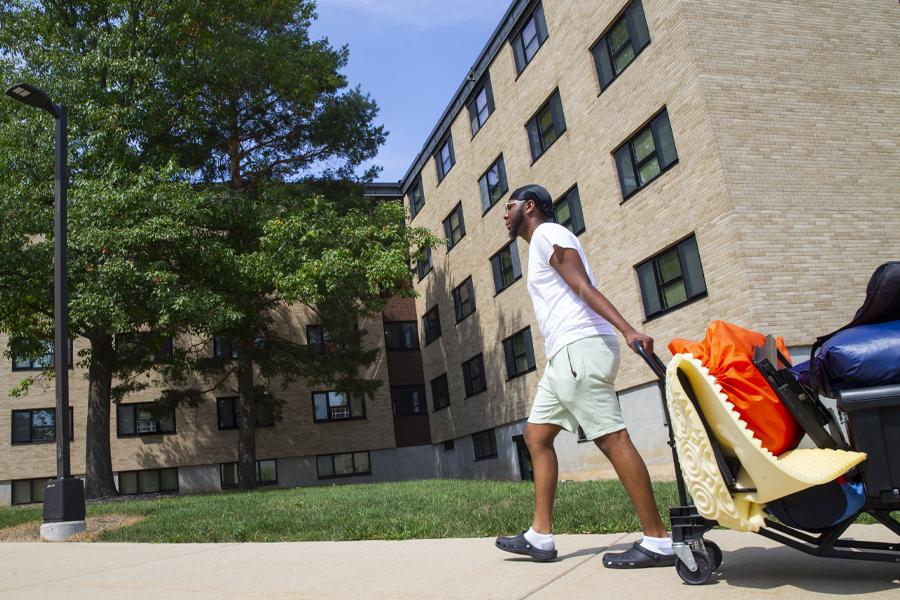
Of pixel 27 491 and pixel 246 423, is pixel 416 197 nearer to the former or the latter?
pixel 246 423

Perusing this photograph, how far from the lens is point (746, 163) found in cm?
1391

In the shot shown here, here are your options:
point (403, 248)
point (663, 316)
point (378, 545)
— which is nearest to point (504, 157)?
point (403, 248)

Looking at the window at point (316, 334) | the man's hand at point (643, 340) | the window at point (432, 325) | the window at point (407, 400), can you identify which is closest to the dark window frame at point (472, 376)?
the window at point (432, 325)

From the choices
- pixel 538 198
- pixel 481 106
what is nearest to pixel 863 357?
pixel 538 198

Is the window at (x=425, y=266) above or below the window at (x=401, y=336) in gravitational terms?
above

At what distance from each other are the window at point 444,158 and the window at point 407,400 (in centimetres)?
991

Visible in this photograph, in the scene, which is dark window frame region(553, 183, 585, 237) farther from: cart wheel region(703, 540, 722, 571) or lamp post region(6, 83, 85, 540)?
cart wheel region(703, 540, 722, 571)

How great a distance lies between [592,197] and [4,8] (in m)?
17.7

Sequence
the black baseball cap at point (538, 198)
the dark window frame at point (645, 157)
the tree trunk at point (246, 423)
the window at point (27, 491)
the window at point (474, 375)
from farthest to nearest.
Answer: the window at point (27, 491)
the window at point (474, 375)
the tree trunk at point (246, 423)
the dark window frame at point (645, 157)
the black baseball cap at point (538, 198)

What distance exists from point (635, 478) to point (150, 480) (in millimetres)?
30563

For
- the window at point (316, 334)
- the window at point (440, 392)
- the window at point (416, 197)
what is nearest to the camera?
the window at point (440, 392)

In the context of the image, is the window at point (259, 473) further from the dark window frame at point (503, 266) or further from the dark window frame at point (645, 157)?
the dark window frame at point (645, 157)

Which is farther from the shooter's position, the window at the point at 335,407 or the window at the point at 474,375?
the window at the point at 335,407

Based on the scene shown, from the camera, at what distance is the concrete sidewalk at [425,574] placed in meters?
2.95
